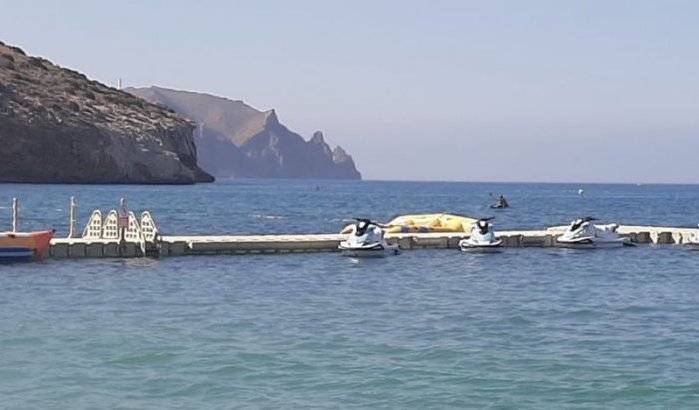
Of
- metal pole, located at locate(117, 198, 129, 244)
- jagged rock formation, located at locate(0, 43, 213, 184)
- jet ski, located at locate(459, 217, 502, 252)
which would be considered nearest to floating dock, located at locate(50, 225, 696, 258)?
metal pole, located at locate(117, 198, 129, 244)

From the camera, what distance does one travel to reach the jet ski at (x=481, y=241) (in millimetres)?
45438

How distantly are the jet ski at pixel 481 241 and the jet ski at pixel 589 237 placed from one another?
3.94 m

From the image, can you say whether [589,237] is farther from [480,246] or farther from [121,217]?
[121,217]

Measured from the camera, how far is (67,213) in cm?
8100

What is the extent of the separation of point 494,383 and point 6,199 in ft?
302

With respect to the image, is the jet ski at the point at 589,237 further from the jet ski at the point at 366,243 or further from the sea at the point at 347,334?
the jet ski at the point at 366,243

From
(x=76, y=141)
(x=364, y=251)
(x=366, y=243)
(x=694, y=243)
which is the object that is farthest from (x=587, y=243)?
(x=76, y=141)

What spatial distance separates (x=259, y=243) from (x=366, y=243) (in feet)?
14.2

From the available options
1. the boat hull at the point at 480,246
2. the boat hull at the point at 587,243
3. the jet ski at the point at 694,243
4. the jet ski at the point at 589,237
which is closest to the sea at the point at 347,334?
the boat hull at the point at 480,246

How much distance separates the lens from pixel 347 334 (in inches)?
932

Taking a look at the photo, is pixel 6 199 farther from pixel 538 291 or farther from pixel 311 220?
pixel 538 291

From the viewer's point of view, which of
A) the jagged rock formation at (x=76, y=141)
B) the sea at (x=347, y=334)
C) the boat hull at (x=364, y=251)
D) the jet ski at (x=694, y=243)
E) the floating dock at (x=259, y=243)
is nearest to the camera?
the sea at (x=347, y=334)

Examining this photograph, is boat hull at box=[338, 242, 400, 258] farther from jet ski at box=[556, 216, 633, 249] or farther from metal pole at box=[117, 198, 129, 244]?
jet ski at box=[556, 216, 633, 249]

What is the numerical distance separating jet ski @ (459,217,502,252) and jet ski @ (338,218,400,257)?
3079mm
